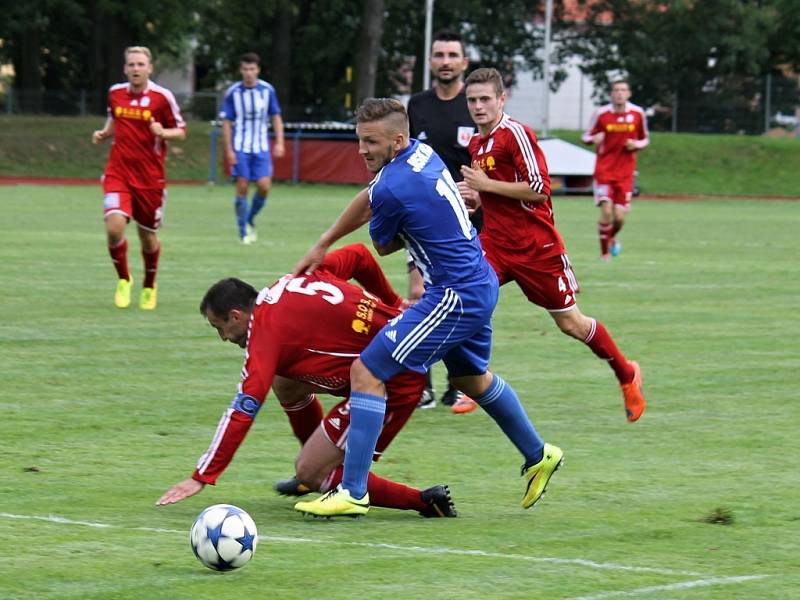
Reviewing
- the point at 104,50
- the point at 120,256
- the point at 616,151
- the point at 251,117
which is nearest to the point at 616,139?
the point at 616,151

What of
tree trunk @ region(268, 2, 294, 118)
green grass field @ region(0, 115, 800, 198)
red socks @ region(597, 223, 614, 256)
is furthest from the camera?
tree trunk @ region(268, 2, 294, 118)

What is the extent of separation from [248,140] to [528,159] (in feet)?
42.5

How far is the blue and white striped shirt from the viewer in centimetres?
2131

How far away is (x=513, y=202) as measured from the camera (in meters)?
9.05

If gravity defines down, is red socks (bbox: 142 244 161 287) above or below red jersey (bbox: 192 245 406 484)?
below

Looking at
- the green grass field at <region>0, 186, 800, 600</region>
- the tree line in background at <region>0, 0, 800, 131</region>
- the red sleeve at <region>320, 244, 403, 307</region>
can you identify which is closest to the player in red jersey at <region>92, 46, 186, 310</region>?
the green grass field at <region>0, 186, 800, 600</region>

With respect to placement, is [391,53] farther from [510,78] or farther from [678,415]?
[678,415]

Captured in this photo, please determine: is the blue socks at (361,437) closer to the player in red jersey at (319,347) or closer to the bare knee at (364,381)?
the bare knee at (364,381)

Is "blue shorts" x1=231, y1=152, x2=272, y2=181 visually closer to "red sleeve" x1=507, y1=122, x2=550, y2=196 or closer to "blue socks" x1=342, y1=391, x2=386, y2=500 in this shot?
"red sleeve" x1=507, y1=122, x2=550, y2=196

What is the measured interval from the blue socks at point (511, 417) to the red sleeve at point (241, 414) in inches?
40.4

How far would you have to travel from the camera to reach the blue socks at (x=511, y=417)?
665cm

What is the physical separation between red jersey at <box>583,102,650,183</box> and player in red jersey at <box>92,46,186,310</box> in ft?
26.8

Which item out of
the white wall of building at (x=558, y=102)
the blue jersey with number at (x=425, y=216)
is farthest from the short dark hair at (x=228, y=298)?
the white wall of building at (x=558, y=102)

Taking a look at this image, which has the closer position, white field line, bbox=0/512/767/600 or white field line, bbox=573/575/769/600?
white field line, bbox=573/575/769/600
